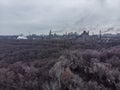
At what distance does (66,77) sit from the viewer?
88.9 feet

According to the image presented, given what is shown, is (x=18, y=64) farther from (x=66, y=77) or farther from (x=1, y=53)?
(x=1, y=53)

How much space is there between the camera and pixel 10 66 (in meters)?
33.4

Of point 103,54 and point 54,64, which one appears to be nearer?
point 54,64

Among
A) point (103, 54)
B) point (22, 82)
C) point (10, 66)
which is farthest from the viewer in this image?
point (103, 54)

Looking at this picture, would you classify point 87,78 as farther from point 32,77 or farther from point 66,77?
point 32,77

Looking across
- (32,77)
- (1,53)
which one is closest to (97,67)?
(32,77)

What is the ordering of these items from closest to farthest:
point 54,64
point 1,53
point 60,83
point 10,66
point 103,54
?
point 60,83 < point 54,64 < point 10,66 < point 103,54 < point 1,53

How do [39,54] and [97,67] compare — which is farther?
[39,54]

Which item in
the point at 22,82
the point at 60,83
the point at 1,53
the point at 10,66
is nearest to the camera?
the point at 60,83

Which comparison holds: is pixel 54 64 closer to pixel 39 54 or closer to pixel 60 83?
pixel 60 83

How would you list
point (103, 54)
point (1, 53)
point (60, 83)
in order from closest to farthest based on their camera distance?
point (60, 83) < point (103, 54) < point (1, 53)

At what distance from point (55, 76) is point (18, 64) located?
7773 millimetres

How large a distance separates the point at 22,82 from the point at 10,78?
164 centimetres

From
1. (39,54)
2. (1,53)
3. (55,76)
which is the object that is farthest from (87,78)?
(1,53)
